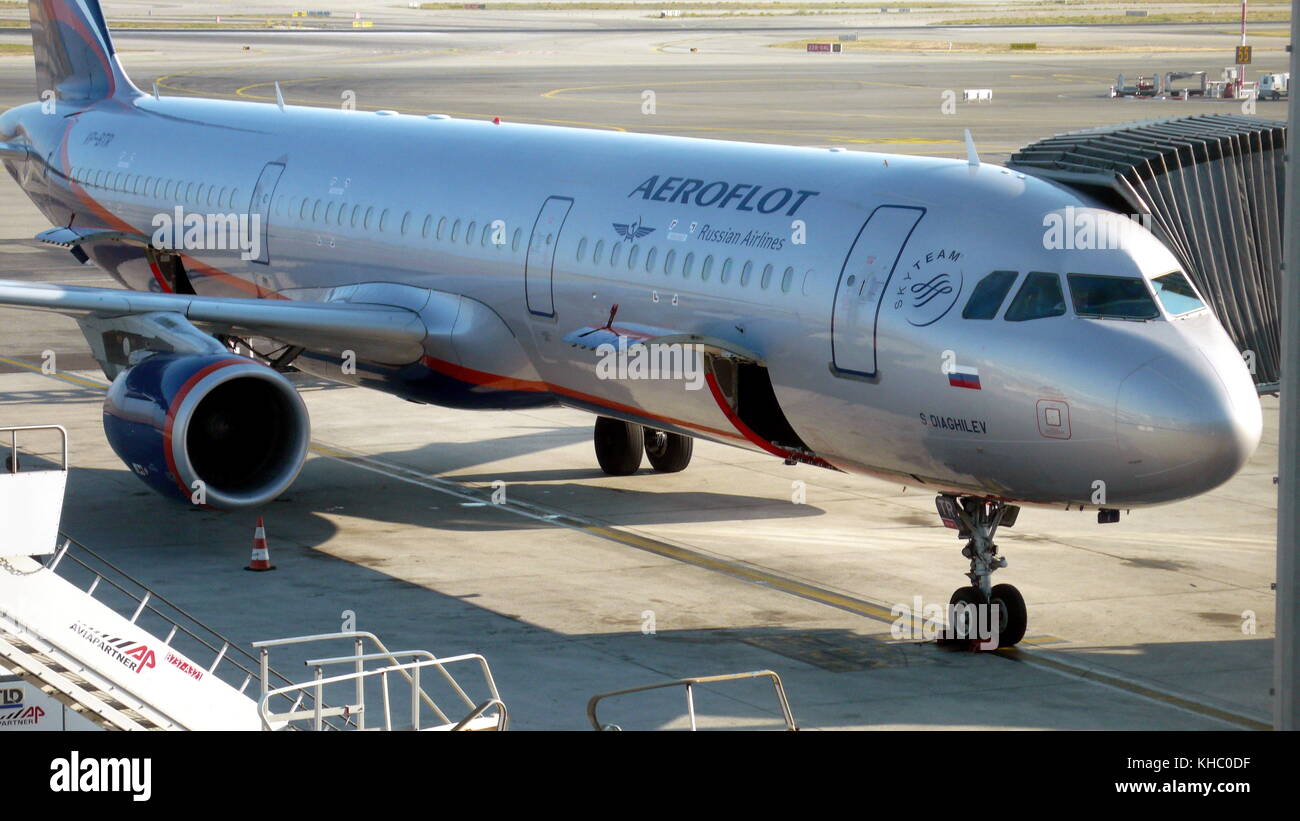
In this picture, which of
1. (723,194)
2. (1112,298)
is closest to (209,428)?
(723,194)

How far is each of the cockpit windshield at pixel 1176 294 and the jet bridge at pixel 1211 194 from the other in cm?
75

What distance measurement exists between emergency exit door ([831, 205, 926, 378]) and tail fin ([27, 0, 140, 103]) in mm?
18432

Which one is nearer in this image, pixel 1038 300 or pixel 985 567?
pixel 1038 300

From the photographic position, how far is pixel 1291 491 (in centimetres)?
1179

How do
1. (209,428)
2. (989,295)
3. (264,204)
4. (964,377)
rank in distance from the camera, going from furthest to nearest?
(264,204) < (209,428) < (989,295) < (964,377)

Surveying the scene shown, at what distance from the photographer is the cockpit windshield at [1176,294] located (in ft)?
55.3

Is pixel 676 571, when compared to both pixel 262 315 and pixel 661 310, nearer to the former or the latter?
pixel 661 310

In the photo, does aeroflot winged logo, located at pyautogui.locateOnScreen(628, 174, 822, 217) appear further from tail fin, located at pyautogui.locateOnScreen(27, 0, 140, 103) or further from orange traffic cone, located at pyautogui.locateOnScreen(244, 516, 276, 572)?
tail fin, located at pyautogui.locateOnScreen(27, 0, 140, 103)

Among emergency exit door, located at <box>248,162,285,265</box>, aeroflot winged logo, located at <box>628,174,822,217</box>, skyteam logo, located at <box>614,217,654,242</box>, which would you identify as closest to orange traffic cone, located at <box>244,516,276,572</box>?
skyteam logo, located at <box>614,217,654,242</box>

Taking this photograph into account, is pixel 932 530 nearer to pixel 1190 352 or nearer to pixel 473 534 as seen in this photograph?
A: pixel 473 534

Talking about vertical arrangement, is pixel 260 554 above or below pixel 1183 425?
below

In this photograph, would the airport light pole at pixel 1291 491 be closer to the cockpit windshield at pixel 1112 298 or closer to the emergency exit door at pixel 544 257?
the cockpit windshield at pixel 1112 298

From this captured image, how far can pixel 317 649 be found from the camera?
18.1 metres
